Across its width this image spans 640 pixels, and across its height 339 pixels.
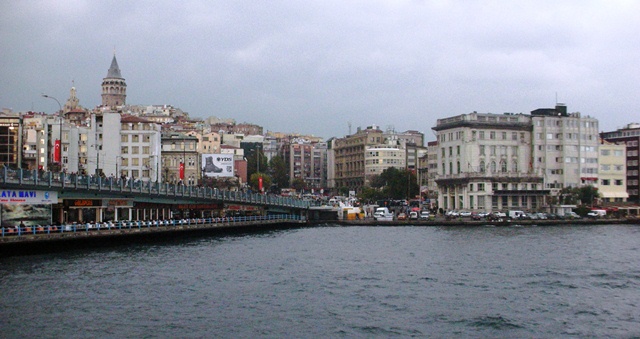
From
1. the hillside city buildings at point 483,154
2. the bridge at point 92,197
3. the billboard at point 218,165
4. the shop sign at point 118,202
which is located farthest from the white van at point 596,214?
the shop sign at point 118,202

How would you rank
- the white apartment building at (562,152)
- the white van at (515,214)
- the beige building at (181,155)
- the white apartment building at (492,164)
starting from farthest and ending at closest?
the beige building at (181,155)
the white apartment building at (562,152)
the white apartment building at (492,164)
the white van at (515,214)

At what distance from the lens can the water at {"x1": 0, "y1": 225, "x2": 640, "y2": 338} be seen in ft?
102

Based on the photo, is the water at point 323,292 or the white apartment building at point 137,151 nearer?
the water at point 323,292

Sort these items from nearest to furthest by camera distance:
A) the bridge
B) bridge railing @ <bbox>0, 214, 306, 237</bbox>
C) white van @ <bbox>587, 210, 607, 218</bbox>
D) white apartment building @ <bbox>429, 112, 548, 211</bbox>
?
bridge railing @ <bbox>0, 214, 306, 237</bbox>, the bridge, white van @ <bbox>587, 210, 607, 218</bbox>, white apartment building @ <bbox>429, 112, 548, 211</bbox>

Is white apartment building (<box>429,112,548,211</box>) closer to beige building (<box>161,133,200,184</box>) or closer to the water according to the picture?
beige building (<box>161,133,200,184</box>)

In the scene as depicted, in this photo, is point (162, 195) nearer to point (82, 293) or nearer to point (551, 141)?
point (82, 293)

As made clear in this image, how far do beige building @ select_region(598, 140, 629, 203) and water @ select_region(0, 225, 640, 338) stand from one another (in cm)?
6666

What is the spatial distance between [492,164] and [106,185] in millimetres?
77732

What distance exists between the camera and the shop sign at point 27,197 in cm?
5419

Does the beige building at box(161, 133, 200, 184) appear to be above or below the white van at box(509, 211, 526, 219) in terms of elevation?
above

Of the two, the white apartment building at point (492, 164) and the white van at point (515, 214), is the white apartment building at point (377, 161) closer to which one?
the white apartment building at point (492, 164)

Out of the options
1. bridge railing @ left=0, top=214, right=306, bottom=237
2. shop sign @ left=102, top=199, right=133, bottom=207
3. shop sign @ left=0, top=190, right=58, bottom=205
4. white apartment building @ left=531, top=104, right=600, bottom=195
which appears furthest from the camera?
white apartment building @ left=531, top=104, right=600, bottom=195

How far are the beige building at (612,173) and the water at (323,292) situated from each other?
66664mm

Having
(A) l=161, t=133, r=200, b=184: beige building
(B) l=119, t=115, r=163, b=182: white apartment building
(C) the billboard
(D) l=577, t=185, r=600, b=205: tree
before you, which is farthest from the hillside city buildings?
(A) l=161, t=133, r=200, b=184: beige building
